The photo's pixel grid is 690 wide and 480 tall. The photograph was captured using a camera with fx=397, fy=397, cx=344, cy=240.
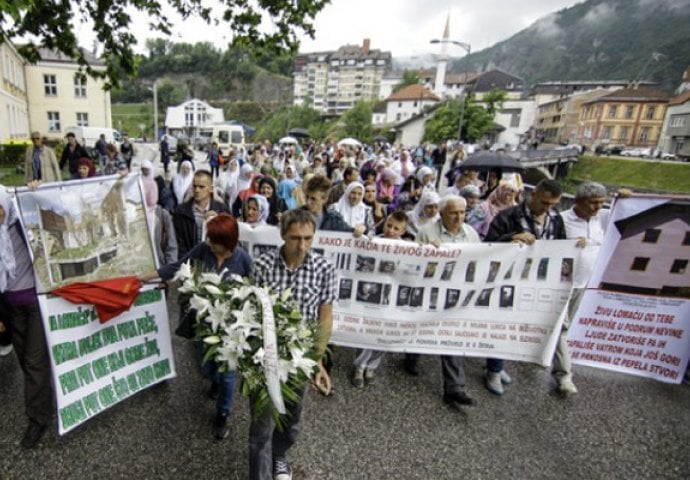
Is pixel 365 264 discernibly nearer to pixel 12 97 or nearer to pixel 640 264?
pixel 640 264

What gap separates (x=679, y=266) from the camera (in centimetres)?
386

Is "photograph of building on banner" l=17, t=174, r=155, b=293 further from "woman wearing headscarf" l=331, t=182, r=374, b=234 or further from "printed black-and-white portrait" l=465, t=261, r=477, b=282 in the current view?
"printed black-and-white portrait" l=465, t=261, r=477, b=282

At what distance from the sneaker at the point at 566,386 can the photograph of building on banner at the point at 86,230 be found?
3.98 m

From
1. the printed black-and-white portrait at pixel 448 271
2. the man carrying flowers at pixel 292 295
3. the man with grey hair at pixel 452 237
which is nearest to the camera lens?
the man carrying flowers at pixel 292 295

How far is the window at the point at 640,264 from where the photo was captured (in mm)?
3893

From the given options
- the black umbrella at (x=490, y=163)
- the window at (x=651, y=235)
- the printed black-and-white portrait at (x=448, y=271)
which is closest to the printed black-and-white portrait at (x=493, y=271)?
the printed black-and-white portrait at (x=448, y=271)

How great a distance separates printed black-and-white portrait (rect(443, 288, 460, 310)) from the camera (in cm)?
372

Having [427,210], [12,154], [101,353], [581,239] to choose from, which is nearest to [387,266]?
[427,210]

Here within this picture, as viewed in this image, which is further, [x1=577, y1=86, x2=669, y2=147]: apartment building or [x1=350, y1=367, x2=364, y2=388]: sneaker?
[x1=577, y1=86, x2=669, y2=147]: apartment building

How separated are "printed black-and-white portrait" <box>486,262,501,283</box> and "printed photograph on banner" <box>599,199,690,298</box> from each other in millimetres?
1184

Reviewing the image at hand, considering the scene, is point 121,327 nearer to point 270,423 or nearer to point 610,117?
point 270,423

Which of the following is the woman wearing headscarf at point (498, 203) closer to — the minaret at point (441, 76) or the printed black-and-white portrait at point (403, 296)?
the printed black-and-white portrait at point (403, 296)

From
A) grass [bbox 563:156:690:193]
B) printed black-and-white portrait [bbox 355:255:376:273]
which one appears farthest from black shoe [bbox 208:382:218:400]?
grass [bbox 563:156:690:193]

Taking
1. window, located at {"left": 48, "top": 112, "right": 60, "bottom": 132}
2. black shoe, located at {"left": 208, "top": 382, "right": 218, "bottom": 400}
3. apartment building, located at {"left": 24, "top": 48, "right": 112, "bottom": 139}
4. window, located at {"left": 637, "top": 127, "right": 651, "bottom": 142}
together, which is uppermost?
window, located at {"left": 637, "top": 127, "right": 651, "bottom": 142}
